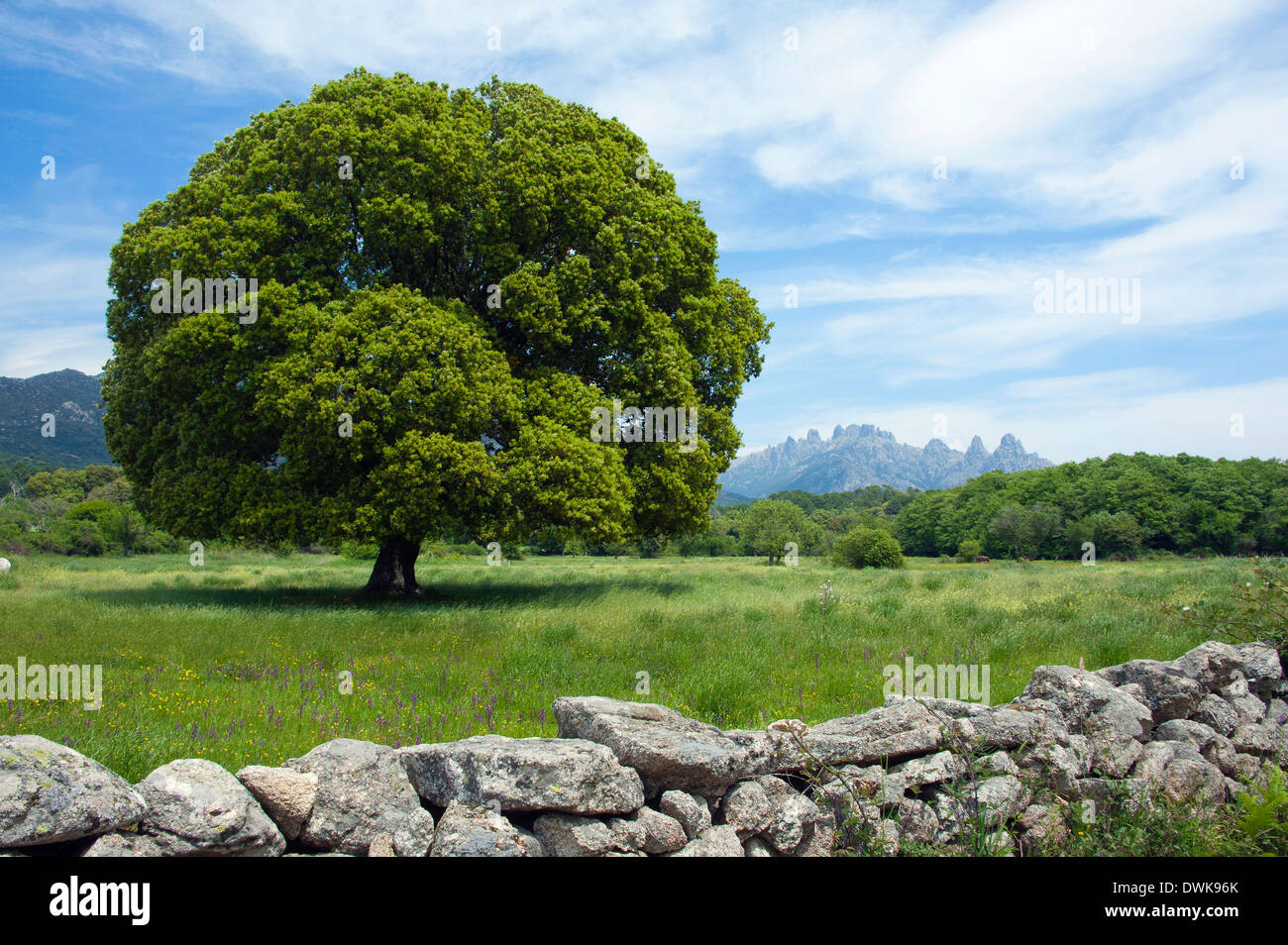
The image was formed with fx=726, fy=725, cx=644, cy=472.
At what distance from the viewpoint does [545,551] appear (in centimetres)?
9031

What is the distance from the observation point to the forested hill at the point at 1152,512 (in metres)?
76.0

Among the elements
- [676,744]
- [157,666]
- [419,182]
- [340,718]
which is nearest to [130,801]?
[676,744]

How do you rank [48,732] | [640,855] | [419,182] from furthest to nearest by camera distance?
[419,182] < [48,732] < [640,855]

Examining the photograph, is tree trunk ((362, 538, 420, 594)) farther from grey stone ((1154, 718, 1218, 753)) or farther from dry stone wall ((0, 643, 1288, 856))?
grey stone ((1154, 718, 1218, 753))

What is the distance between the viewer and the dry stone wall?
3316 mm

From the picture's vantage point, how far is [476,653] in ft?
33.5

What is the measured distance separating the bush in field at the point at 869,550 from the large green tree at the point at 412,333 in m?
29.7

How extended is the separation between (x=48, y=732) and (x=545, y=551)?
279 feet

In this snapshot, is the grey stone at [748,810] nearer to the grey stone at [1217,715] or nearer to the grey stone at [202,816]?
the grey stone at [202,816]

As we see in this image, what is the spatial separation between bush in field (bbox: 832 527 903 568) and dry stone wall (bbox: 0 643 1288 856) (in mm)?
41512

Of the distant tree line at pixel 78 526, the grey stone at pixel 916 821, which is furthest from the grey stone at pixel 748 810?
the distant tree line at pixel 78 526

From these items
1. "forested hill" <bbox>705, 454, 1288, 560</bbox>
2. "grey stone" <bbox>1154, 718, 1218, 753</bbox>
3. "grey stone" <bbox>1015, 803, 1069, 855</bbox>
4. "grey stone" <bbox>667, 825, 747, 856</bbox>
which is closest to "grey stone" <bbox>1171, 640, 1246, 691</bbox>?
"grey stone" <bbox>1154, 718, 1218, 753</bbox>

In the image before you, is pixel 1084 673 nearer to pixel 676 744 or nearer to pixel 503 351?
pixel 676 744

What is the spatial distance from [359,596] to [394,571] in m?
1.32
